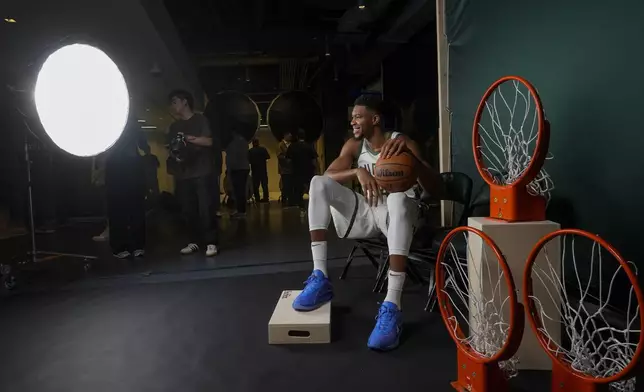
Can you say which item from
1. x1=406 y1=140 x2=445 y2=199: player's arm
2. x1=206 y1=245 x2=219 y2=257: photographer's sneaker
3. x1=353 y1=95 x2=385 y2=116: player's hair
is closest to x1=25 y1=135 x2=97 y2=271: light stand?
x1=206 y1=245 x2=219 y2=257: photographer's sneaker

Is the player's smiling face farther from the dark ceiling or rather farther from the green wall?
the dark ceiling

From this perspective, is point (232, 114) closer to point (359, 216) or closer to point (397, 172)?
point (359, 216)

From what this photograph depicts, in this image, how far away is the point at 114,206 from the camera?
11.7 feet

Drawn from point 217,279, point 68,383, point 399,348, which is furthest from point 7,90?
point 399,348

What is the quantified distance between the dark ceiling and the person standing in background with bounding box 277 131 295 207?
17.0 inches

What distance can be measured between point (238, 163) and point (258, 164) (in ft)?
0.55

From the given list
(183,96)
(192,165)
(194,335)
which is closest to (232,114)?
(183,96)

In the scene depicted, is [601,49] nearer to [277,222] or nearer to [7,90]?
[277,222]

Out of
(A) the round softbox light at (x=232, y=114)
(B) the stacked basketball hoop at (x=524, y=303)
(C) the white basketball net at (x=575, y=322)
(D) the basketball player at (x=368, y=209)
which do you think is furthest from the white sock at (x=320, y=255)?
(A) the round softbox light at (x=232, y=114)

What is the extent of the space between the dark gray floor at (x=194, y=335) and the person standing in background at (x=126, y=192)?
23 cm

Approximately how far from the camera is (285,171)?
3.83m

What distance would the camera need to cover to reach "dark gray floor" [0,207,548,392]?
1.62 meters

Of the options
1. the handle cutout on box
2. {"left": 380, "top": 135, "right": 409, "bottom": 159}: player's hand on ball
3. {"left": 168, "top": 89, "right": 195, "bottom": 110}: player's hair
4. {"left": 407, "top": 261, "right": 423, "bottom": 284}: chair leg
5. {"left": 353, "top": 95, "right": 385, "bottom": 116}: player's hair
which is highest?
{"left": 168, "top": 89, "right": 195, "bottom": 110}: player's hair

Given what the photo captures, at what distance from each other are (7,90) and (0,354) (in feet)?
6.86
